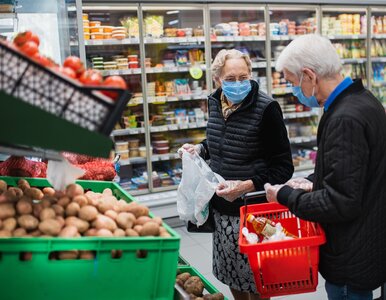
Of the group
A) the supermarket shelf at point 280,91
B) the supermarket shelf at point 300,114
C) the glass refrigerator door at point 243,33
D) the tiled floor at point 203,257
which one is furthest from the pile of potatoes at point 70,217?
the supermarket shelf at point 300,114

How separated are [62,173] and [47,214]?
19 cm

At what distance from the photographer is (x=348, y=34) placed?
20.5ft

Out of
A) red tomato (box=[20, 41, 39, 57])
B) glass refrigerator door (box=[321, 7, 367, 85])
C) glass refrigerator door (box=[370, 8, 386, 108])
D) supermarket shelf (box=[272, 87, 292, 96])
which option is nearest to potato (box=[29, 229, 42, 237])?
red tomato (box=[20, 41, 39, 57])

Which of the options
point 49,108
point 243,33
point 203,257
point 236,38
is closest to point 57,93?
point 49,108

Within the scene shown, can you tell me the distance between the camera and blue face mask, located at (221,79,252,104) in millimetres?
2424

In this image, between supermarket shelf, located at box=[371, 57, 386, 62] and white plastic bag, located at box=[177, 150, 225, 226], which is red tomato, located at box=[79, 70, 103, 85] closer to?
white plastic bag, located at box=[177, 150, 225, 226]

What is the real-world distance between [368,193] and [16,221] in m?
1.22

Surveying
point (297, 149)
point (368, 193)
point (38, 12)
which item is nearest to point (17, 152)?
point (368, 193)

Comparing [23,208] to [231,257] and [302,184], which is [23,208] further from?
[231,257]

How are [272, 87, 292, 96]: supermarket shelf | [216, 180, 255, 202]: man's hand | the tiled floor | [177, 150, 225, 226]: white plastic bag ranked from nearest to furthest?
[216, 180, 255, 202]: man's hand, [177, 150, 225, 226]: white plastic bag, the tiled floor, [272, 87, 292, 96]: supermarket shelf

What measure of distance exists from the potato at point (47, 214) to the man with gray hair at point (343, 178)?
89 centimetres

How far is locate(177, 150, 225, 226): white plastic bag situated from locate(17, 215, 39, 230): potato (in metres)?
1.22

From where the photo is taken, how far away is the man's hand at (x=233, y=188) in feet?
7.70

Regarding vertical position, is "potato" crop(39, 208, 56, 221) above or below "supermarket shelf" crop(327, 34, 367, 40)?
below
